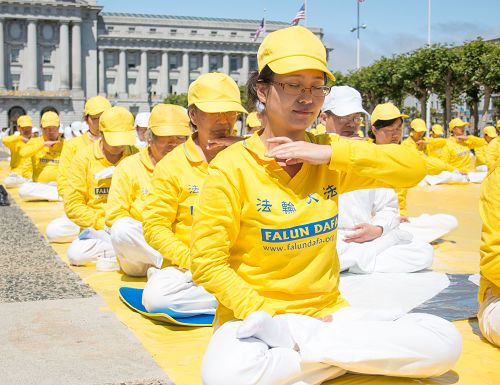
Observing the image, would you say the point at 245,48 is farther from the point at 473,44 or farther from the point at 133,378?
the point at 133,378

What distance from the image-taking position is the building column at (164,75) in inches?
3332

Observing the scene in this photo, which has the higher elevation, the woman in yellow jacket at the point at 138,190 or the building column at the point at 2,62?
the building column at the point at 2,62

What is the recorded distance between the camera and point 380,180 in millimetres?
2828

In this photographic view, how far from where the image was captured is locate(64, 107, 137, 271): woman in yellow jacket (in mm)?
6277

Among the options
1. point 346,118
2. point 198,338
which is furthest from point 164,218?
point 346,118

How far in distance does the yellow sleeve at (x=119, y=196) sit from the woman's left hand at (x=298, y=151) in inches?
125

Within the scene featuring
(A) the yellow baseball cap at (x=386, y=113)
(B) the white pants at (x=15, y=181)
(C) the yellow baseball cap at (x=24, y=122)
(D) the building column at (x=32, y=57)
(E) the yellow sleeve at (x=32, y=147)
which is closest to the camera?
(A) the yellow baseball cap at (x=386, y=113)

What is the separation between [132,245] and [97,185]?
1.23 metres

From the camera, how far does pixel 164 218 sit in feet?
14.8

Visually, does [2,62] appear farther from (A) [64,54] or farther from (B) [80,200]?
(B) [80,200]

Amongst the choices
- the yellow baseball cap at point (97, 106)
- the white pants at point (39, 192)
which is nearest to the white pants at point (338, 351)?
the yellow baseball cap at point (97, 106)

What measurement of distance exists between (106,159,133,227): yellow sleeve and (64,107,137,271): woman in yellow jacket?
59 cm

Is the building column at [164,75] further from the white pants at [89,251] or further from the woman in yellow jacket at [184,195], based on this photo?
the woman in yellow jacket at [184,195]

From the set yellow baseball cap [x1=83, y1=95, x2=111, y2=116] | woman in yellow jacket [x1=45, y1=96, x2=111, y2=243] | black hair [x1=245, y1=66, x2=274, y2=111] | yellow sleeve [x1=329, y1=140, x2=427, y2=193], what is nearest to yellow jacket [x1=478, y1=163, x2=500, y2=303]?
yellow sleeve [x1=329, y1=140, x2=427, y2=193]
